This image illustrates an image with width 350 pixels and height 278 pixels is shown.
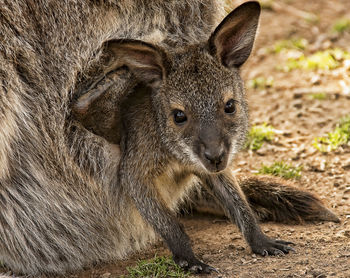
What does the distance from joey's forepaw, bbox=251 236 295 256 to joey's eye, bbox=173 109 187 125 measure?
81cm

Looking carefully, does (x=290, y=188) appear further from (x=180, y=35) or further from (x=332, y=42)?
(x=332, y=42)

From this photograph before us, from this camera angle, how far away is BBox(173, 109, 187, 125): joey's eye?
147 inches

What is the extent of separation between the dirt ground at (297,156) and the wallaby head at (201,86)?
0.49 m

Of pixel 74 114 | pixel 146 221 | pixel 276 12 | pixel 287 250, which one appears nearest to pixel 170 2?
pixel 74 114

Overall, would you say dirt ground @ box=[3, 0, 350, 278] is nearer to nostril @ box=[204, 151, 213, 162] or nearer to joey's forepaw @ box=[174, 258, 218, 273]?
joey's forepaw @ box=[174, 258, 218, 273]

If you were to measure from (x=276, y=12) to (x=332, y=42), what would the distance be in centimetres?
115

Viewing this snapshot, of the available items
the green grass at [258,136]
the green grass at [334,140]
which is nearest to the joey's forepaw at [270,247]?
the green grass at [334,140]

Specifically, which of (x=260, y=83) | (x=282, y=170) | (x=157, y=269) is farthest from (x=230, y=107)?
(x=260, y=83)

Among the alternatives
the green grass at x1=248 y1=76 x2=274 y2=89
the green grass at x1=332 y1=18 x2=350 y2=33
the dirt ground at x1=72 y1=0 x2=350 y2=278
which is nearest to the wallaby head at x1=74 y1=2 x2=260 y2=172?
the dirt ground at x1=72 y1=0 x2=350 y2=278

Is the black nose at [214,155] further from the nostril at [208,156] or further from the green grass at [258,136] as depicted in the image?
the green grass at [258,136]

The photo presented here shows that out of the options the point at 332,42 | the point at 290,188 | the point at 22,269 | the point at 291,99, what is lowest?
the point at 22,269

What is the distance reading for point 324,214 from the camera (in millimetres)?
4262

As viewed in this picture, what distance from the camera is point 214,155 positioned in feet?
11.6

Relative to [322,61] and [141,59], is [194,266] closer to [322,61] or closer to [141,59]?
[141,59]
